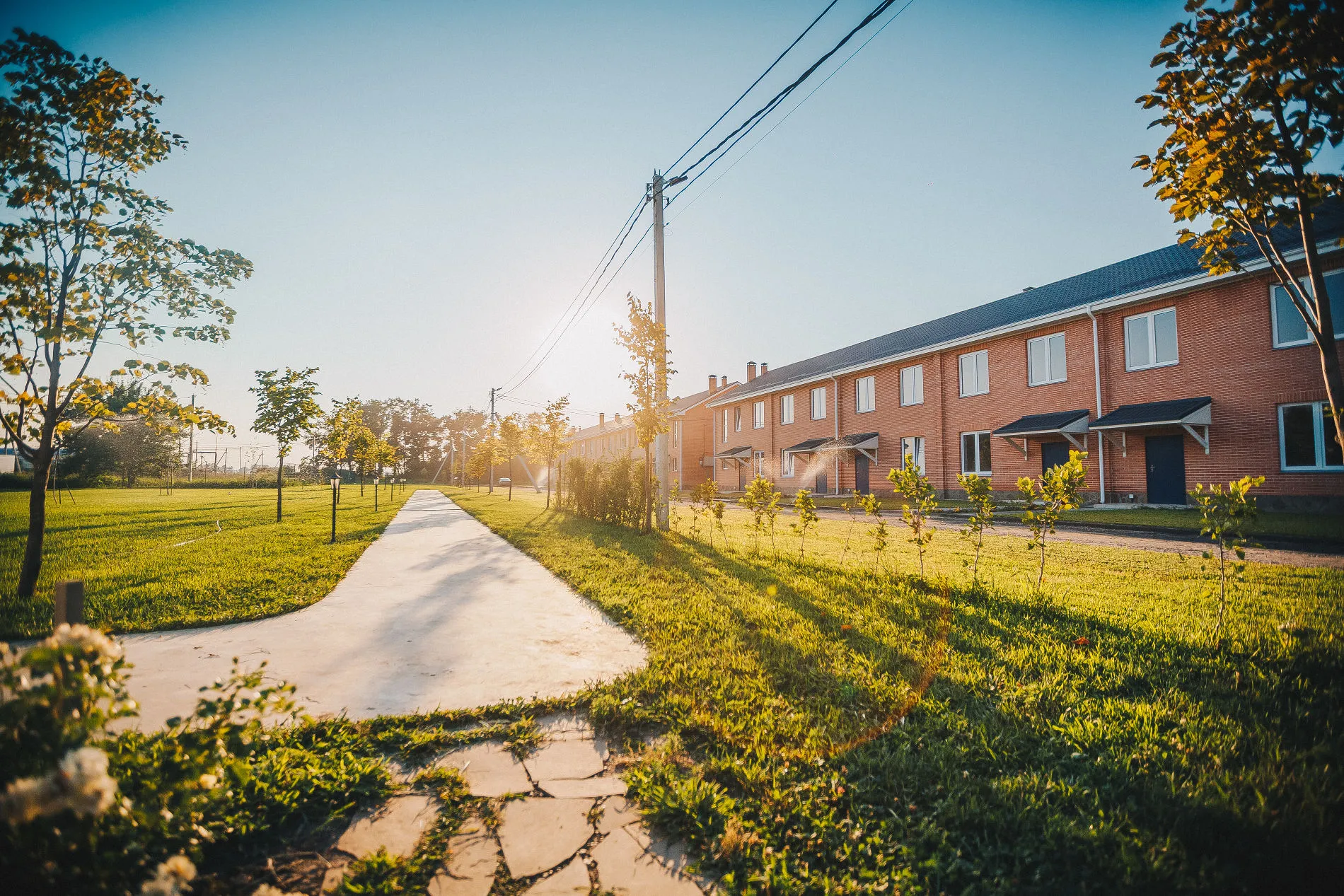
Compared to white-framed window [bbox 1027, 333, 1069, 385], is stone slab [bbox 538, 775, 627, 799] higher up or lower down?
lower down

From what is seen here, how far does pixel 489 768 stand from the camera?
2.54m

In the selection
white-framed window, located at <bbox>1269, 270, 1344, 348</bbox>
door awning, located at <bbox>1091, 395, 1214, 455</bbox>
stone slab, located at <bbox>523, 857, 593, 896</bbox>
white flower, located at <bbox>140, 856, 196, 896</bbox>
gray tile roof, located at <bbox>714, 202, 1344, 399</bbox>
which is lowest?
stone slab, located at <bbox>523, 857, 593, 896</bbox>

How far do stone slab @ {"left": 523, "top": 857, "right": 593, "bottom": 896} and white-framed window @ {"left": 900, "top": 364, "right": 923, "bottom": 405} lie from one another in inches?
879

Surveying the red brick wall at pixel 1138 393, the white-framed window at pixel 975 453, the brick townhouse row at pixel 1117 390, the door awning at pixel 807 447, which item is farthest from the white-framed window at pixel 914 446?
the door awning at pixel 807 447

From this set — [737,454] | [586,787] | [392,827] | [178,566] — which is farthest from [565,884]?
[737,454]

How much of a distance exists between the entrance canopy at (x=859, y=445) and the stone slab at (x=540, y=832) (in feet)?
73.5

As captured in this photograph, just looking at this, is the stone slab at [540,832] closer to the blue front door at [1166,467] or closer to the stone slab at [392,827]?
the stone slab at [392,827]

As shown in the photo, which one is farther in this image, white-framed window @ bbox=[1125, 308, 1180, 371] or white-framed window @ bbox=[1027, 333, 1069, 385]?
white-framed window @ bbox=[1027, 333, 1069, 385]

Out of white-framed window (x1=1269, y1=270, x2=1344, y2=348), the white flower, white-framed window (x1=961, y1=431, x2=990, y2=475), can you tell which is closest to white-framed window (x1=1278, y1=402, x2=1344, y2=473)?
white-framed window (x1=1269, y1=270, x2=1344, y2=348)

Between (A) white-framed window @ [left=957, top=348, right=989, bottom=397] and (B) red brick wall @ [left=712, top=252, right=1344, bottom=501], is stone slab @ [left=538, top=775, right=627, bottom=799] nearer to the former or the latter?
(B) red brick wall @ [left=712, top=252, right=1344, bottom=501]

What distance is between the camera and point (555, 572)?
7.13 m

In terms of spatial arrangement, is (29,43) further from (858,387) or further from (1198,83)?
(858,387)

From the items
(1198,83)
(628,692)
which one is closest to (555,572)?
(628,692)

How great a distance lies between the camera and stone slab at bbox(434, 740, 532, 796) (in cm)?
240
